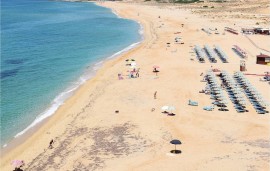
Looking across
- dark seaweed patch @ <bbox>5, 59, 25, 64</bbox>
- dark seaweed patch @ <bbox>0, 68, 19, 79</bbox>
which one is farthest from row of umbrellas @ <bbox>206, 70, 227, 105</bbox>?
dark seaweed patch @ <bbox>5, 59, 25, 64</bbox>

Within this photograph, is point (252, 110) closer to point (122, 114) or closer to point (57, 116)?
point (122, 114)

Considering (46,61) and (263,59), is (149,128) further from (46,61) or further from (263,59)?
(46,61)

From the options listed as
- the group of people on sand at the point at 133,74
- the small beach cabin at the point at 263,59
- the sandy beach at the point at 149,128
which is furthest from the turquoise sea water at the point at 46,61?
the small beach cabin at the point at 263,59

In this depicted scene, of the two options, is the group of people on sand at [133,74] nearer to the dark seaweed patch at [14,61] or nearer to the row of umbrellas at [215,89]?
the row of umbrellas at [215,89]

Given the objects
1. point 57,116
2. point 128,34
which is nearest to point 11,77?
point 57,116

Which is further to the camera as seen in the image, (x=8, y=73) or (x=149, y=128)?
(x=8, y=73)

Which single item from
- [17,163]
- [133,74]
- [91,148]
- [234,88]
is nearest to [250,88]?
[234,88]
